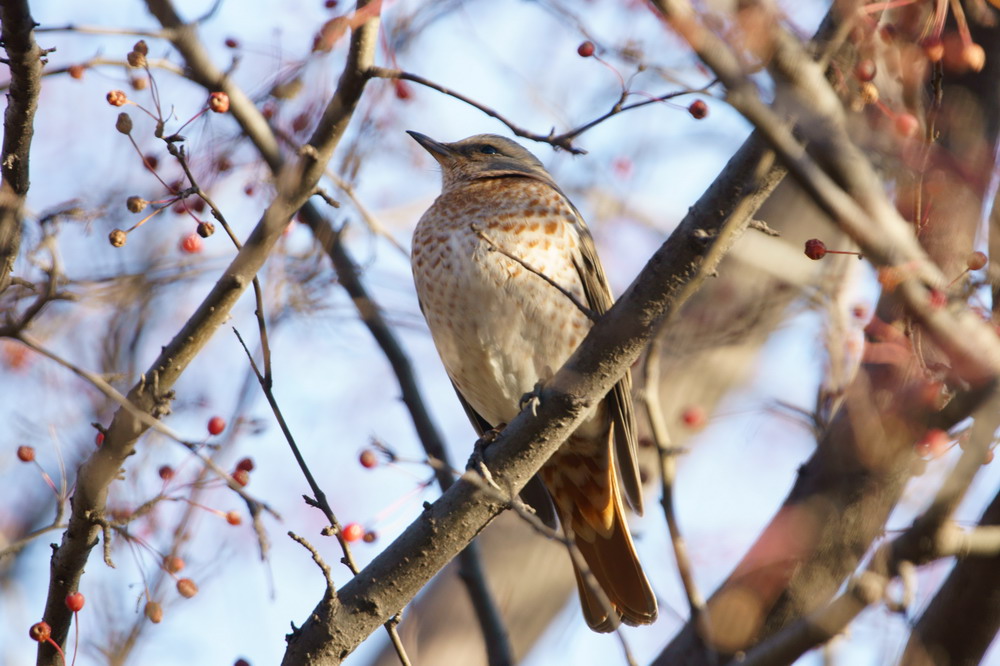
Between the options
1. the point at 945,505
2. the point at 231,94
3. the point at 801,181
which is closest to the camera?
the point at 801,181

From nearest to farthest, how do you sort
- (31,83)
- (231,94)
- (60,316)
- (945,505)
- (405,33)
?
(945,505)
(31,83)
(231,94)
(405,33)
(60,316)

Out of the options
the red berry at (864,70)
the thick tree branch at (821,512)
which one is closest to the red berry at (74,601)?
the thick tree branch at (821,512)

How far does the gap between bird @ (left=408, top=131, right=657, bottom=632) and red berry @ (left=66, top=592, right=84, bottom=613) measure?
2.24 meters

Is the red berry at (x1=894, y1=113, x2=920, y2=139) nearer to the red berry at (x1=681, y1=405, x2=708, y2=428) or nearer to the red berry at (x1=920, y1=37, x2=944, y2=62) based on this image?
the red berry at (x1=920, y1=37, x2=944, y2=62)

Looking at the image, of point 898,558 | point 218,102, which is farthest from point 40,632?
point 898,558

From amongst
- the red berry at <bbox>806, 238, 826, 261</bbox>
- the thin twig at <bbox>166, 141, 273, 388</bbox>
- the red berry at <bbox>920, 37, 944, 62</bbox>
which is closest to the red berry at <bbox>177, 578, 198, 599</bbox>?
the thin twig at <bbox>166, 141, 273, 388</bbox>

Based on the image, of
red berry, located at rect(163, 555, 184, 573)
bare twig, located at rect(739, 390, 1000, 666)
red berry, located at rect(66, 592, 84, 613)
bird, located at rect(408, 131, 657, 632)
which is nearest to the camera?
bare twig, located at rect(739, 390, 1000, 666)

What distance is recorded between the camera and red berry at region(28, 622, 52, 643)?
10.4 feet

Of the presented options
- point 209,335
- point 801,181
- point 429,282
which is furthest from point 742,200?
point 429,282

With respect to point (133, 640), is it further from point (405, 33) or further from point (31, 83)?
point (405, 33)

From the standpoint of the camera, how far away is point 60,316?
6398 millimetres

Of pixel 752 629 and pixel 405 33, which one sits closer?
pixel 752 629

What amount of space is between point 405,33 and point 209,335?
92.6 inches

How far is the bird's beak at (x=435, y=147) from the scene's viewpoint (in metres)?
6.25
